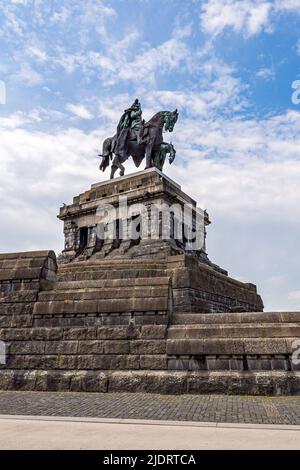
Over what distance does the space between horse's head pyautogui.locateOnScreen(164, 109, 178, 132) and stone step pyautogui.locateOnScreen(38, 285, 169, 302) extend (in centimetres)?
2149

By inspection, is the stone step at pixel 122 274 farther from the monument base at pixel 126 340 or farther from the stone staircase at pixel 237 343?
the stone staircase at pixel 237 343

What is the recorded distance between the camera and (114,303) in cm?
951

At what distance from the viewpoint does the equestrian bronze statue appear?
1113 inches

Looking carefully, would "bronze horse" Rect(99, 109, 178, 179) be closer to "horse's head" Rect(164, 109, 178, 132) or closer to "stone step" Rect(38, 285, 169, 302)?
"horse's head" Rect(164, 109, 178, 132)

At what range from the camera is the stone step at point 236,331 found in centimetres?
842

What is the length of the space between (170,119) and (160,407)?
2536 centimetres

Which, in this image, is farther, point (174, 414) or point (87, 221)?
point (87, 221)

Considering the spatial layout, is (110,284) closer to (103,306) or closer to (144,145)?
(103,306)

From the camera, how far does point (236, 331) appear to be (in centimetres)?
866

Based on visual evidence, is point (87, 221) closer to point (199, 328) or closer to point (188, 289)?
point (188, 289)

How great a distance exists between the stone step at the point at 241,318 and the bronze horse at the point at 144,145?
19.1 metres

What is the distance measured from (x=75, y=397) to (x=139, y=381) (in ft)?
4.23

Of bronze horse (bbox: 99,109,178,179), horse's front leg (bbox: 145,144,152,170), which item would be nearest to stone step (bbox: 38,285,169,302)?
horse's front leg (bbox: 145,144,152,170)
